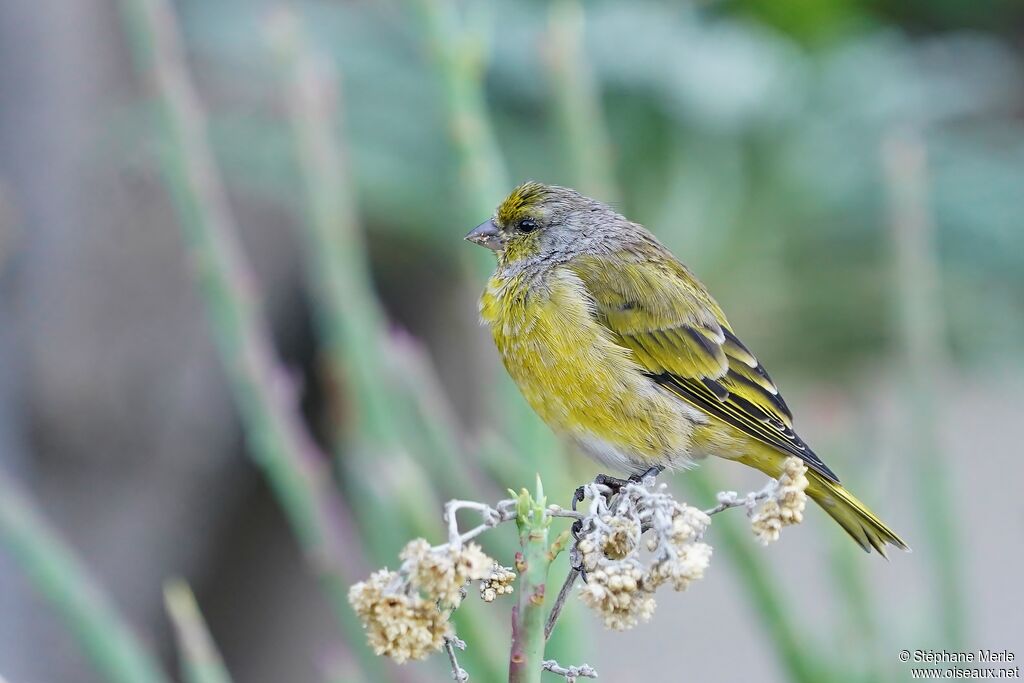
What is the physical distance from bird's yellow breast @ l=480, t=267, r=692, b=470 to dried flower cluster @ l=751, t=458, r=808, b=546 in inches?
33.1

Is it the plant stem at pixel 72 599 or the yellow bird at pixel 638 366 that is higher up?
the yellow bird at pixel 638 366

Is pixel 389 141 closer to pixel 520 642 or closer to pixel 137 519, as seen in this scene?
pixel 137 519

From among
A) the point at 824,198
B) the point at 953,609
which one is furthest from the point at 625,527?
the point at 824,198

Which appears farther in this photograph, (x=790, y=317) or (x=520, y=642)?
(x=790, y=317)

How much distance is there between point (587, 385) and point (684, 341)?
255 millimetres

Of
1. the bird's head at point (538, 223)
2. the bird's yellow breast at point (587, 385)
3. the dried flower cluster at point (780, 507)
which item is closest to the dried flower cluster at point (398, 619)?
the dried flower cluster at point (780, 507)

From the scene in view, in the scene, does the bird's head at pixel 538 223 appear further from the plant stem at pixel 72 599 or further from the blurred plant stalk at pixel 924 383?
the plant stem at pixel 72 599

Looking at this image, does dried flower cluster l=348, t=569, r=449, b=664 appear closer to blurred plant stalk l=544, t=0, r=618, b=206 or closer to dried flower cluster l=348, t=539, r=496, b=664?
dried flower cluster l=348, t=539, r=496, b=664

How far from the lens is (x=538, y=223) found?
248 cm

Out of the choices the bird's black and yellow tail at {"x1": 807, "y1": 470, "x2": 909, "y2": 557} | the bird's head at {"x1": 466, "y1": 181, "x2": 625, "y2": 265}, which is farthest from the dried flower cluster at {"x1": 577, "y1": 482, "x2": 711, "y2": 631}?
the bird's head at {"x1": 466, "y1": 181, "x2": 625, "y2": 265}

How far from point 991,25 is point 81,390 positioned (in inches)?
207

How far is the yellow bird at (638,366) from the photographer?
6.91 ft

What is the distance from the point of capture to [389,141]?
5160 mm

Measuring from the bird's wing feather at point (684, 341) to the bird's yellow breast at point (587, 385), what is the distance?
0.04 m
